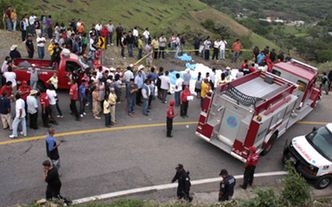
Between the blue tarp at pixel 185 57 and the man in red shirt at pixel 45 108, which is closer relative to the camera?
the man in red shirt at pixel 45 108

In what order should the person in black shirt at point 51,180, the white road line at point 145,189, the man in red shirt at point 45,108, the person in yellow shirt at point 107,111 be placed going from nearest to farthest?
the person in black shirt at point 51,180, the white road line at point 145,189, the man in red shirt at point 45,108, the person in yellow shirt at point 107,111

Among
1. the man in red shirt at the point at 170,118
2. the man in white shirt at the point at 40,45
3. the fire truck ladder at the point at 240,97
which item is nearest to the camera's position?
the fire truck ladder at the point at 240,97

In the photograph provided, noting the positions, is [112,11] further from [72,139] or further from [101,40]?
[72,139]

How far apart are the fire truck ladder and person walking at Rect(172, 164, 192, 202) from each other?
4.04 metres

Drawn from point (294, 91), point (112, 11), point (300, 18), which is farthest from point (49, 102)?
point (300, 18)

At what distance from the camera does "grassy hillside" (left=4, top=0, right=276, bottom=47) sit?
155 feet

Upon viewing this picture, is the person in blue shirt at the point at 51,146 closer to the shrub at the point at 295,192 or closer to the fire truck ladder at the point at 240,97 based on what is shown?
the fire truck ladder at the point at 240,97

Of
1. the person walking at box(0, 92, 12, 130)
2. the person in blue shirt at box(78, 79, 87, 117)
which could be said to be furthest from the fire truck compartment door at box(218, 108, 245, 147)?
the person walking at box(0, 92, 12, 130)

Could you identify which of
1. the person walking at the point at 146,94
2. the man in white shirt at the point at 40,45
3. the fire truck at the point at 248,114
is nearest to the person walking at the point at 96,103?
the person walking at the point at 146,94

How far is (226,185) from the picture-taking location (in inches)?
456

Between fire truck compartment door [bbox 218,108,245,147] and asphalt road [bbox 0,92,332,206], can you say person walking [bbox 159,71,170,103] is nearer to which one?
asphalt road [bbox 0,92,332,206]

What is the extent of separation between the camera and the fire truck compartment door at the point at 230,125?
14.3 m

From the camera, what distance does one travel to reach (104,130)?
1590cm

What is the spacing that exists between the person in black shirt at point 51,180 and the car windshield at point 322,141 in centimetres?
894
